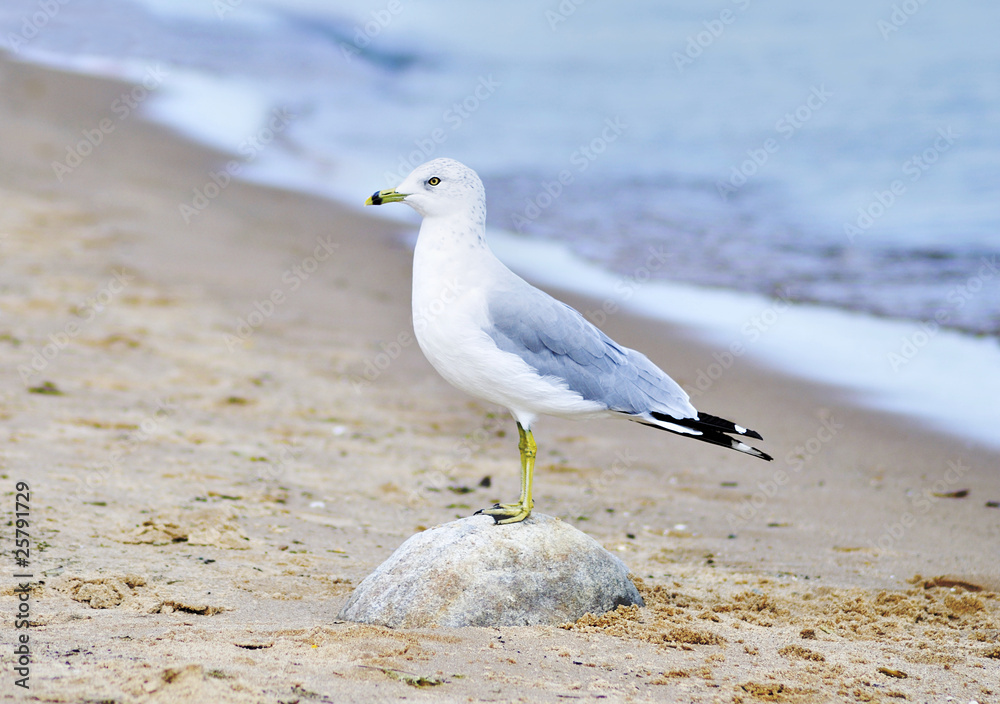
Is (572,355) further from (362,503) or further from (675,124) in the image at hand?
(675,124)

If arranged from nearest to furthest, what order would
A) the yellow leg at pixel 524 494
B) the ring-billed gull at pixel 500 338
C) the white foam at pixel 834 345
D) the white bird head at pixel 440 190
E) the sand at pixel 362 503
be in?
the sand at pixel 362 503 < the ring-billed gull at pixel 500 338 < the white bird head at pixel 440 190 < the yellow leg at pixel 524 494 < the white foam at pixel 834 345

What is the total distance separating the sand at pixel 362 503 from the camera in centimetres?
341

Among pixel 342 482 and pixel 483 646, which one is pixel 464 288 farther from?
pixel 342 482

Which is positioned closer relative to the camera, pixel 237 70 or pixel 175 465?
pixel 175 465

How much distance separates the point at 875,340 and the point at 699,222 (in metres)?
4.86

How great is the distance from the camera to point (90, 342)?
754 cm

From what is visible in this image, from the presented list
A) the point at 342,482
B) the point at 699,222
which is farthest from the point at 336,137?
the point at 342,482

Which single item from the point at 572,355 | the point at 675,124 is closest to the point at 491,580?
the point at 572,355

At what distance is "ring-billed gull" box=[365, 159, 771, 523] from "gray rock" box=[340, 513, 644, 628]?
0.52 m

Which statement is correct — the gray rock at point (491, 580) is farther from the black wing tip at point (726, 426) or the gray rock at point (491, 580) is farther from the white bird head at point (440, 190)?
the white bird head at point (440, 190)

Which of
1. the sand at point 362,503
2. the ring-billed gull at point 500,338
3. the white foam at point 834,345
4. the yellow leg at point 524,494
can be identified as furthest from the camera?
the white foam at point 834,345

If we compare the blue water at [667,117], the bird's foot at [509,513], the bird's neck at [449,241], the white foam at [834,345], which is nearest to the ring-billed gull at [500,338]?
the bird's neck at [449,241]

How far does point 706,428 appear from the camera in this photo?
3.93 m

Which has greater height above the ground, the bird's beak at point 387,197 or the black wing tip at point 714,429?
the bird's beak at point 387,197
